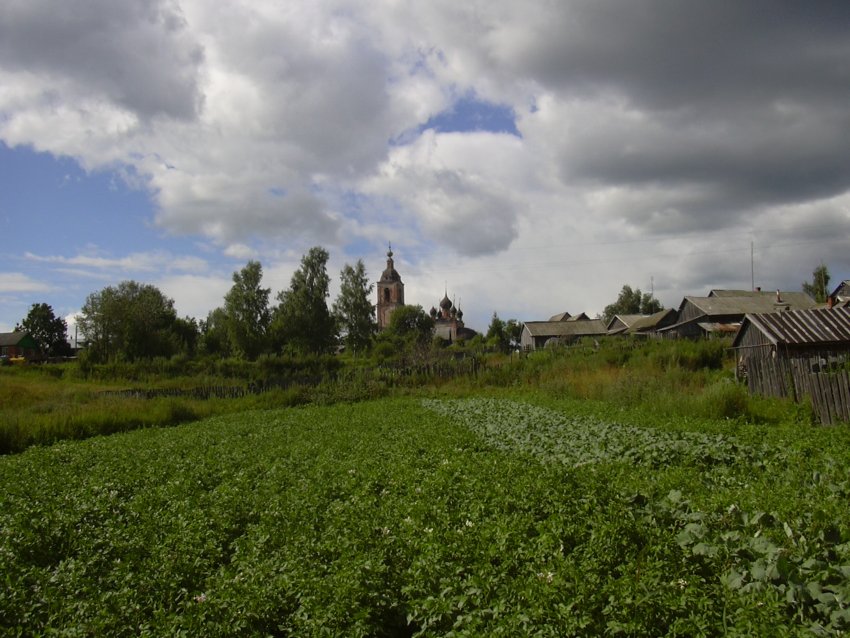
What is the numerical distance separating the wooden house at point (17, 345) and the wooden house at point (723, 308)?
68.7 m

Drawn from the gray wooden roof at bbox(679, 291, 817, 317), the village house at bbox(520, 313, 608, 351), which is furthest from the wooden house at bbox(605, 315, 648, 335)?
the gray wooden roof at bbox(679, 291, 817, 317)

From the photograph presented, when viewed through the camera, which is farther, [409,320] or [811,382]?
[409,320]

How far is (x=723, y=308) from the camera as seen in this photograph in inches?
1661

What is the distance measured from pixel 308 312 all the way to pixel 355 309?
21.3 feet

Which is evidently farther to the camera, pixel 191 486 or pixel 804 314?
pixel 804 314

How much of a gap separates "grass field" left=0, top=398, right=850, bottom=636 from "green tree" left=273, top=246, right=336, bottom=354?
42.5 meters

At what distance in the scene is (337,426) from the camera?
15633 mm

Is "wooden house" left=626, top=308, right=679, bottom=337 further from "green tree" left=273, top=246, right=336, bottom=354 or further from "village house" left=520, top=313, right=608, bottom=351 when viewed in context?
"green tree" left=273, top=246, right=336, bottom=354

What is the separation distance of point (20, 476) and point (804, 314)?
20391 mm

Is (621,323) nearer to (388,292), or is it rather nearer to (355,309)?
(355,309)

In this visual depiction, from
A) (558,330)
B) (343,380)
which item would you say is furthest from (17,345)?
(558,330)

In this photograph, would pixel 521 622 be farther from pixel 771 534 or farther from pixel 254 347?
pixel 254 347

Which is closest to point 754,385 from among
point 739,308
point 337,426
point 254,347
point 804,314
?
point 804,314

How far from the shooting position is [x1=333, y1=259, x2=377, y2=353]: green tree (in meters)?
58.1
